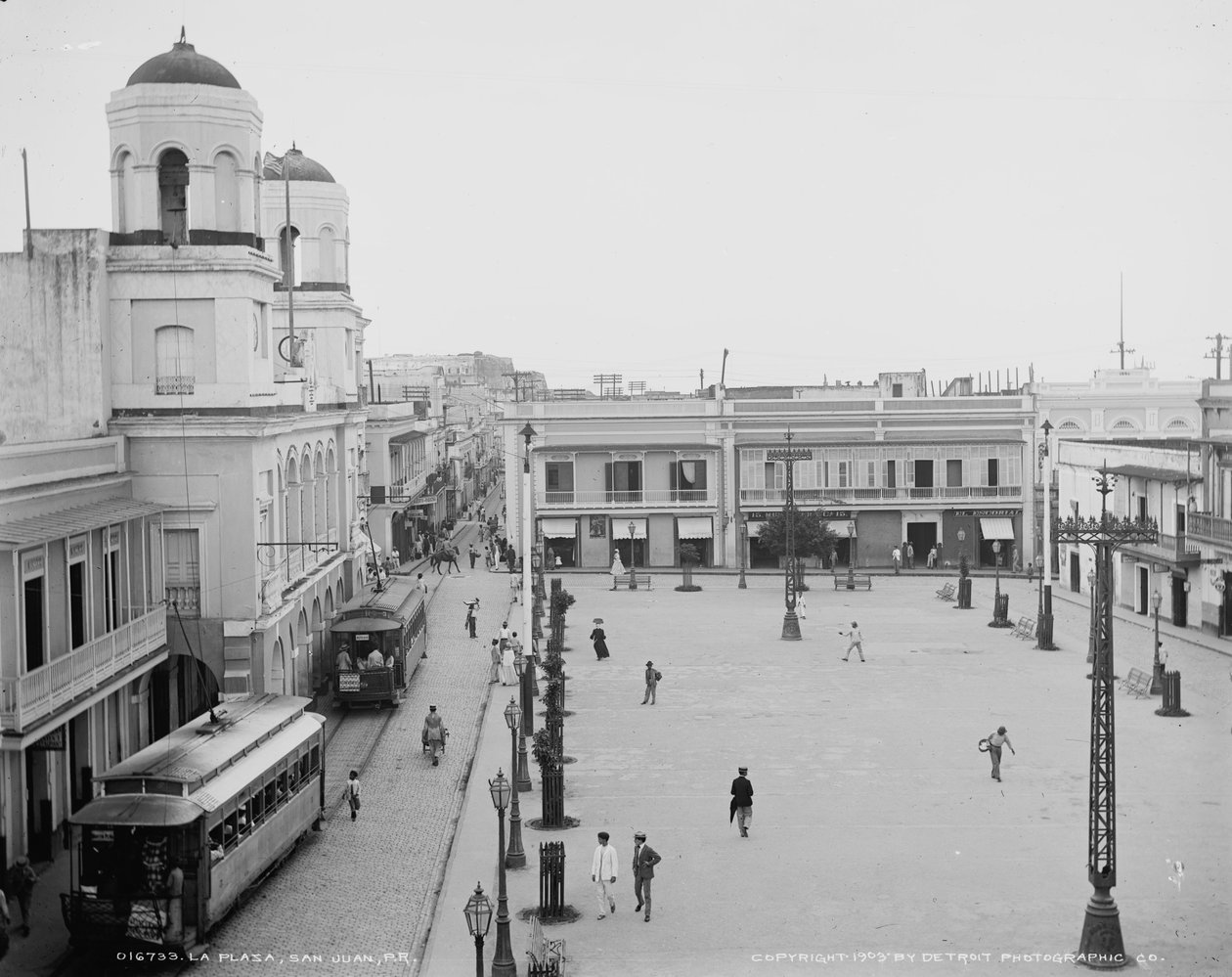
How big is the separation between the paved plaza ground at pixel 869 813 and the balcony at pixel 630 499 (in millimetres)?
22477

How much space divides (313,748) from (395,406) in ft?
162

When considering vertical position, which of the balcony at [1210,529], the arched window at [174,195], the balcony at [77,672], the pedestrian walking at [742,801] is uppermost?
the arched window at [174,195]

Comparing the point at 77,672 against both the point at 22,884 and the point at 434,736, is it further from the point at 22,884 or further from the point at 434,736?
the point at 434,736

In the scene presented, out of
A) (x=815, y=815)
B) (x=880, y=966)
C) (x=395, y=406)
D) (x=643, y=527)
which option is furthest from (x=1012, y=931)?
(x=395, y=406)

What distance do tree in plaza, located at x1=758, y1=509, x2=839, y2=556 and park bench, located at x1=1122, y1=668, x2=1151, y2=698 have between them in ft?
80.7

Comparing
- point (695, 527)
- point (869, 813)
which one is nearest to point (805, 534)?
point (695, 527)

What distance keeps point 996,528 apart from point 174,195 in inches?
1700

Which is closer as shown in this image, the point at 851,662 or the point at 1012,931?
the point at 1012,931

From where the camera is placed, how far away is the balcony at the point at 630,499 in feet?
207

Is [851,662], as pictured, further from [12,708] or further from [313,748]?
[12,708]

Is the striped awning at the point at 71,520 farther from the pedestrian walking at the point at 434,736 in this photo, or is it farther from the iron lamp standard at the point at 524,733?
the iron lamp standard at the point at 524,733

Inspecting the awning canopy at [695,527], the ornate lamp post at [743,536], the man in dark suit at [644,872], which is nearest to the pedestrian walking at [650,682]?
the man in dark suit at [644,872]

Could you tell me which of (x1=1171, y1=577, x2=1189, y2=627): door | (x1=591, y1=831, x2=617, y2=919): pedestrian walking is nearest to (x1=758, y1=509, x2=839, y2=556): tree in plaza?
(x1=1171, y1=577, x2=1189, y2=627): door

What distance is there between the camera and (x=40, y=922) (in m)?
18.3
